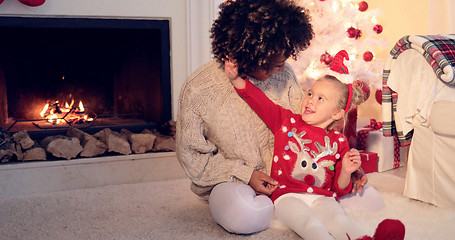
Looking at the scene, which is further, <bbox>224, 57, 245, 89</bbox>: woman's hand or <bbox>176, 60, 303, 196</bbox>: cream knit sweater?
<bbox>176, 60, 303, 196</bbox>: cream knit sweater

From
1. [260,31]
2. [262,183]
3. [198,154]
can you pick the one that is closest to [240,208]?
[262,183]

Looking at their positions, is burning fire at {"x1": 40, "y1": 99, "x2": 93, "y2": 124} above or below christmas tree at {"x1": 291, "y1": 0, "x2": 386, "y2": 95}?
below

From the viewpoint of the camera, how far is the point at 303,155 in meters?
1.58

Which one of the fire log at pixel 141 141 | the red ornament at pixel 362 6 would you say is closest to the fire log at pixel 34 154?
the fire log at pixel 141 141

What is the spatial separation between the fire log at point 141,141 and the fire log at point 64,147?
256 millimetres

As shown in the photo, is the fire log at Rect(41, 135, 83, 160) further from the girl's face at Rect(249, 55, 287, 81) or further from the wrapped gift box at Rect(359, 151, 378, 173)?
the wrapped gift box at Rect(359, 151, 378, 173)

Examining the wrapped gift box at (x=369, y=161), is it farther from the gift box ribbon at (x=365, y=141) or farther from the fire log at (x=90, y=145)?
the fire log at (x=90, y=145)

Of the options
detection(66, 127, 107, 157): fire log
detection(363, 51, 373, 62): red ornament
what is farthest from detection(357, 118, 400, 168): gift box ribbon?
detection(66, 127, 107, 157): fire log

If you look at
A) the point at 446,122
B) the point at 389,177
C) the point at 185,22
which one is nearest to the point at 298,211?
the point at 446,122

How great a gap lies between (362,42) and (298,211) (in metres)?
2.09

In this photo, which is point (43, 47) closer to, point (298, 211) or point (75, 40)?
point (75, 40)

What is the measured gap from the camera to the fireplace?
2361 mm

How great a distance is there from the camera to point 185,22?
95.6 inches

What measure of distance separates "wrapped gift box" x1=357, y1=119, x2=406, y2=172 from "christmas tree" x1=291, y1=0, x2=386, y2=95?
0.41 m
